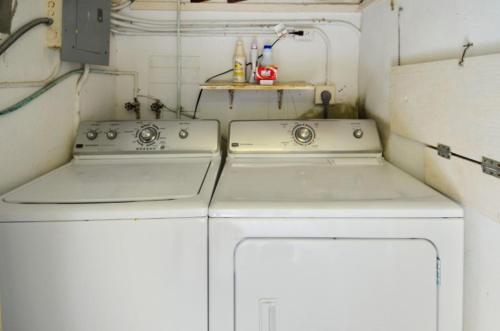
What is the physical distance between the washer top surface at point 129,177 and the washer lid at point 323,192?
101 millimetres

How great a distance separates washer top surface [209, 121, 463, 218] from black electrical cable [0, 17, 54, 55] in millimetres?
860

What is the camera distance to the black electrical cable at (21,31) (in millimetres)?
1327

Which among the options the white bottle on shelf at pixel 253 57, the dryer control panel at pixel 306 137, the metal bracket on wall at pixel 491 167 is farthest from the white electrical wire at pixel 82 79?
the metal bracket on wall at pixel 491 167

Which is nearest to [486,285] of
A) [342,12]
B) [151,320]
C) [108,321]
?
[151,320]

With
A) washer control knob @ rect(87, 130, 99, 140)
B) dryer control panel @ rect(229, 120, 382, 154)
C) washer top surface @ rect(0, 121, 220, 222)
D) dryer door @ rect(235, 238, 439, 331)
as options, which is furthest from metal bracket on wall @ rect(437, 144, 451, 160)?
washer control knob @ rect(87, 130, 99, 140)

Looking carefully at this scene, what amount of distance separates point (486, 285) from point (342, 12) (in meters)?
1.74

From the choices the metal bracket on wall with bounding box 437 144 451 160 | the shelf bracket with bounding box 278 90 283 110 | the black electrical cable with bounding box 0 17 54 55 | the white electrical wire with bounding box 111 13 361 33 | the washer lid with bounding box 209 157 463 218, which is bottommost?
the washer lid with bounding box 209 157 463 218

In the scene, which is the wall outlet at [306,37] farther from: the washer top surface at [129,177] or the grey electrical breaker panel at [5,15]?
the grey electrical breaker panel at [5,15]

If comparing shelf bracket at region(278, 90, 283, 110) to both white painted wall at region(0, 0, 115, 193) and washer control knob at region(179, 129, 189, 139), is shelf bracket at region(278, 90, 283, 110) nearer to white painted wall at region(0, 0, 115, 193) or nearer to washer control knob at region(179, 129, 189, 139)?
washer control knob at region(179, 129, 189, 139)

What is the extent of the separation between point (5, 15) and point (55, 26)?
0.29 meters

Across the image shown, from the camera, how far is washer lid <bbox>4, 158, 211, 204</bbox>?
126 centimetres

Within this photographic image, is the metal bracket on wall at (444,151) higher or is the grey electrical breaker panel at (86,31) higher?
the grey electrical breaker panel at (86,31)

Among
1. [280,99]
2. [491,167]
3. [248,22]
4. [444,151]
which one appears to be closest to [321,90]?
[280,99]

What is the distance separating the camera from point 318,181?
4.89 feet
